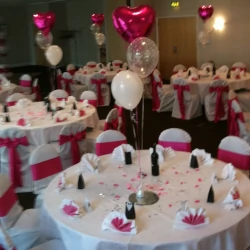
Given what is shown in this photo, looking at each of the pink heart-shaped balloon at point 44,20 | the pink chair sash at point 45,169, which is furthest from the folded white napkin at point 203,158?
the pink heart-shaped balloon at point 44,20

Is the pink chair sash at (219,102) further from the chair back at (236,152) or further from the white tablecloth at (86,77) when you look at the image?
the chair back at (236,152)

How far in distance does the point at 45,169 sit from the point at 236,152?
1898 mm

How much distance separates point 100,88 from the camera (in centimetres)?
980

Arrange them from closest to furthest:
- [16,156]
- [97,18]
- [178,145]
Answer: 1. [178,145]
2. [16,156]
3. [97,18]

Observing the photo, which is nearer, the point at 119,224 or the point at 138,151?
the point at 119,224

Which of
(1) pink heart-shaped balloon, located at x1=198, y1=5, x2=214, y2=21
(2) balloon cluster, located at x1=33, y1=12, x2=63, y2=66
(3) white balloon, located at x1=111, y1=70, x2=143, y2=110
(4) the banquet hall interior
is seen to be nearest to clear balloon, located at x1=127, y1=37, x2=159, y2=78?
(4) the banquet hall interior

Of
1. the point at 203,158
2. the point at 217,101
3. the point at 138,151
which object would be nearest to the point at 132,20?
the point at 138,151

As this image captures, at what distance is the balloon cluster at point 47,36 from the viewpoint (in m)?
7.20

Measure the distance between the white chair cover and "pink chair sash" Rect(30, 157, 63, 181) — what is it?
120cm

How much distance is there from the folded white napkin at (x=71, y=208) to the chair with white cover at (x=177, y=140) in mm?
1678

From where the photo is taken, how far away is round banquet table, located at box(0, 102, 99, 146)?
5.14 metres

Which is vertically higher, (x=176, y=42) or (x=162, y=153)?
(x=176, y=42)

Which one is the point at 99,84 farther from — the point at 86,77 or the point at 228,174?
the point at 228,174

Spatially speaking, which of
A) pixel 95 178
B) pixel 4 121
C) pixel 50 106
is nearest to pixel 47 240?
pixel 95 178
